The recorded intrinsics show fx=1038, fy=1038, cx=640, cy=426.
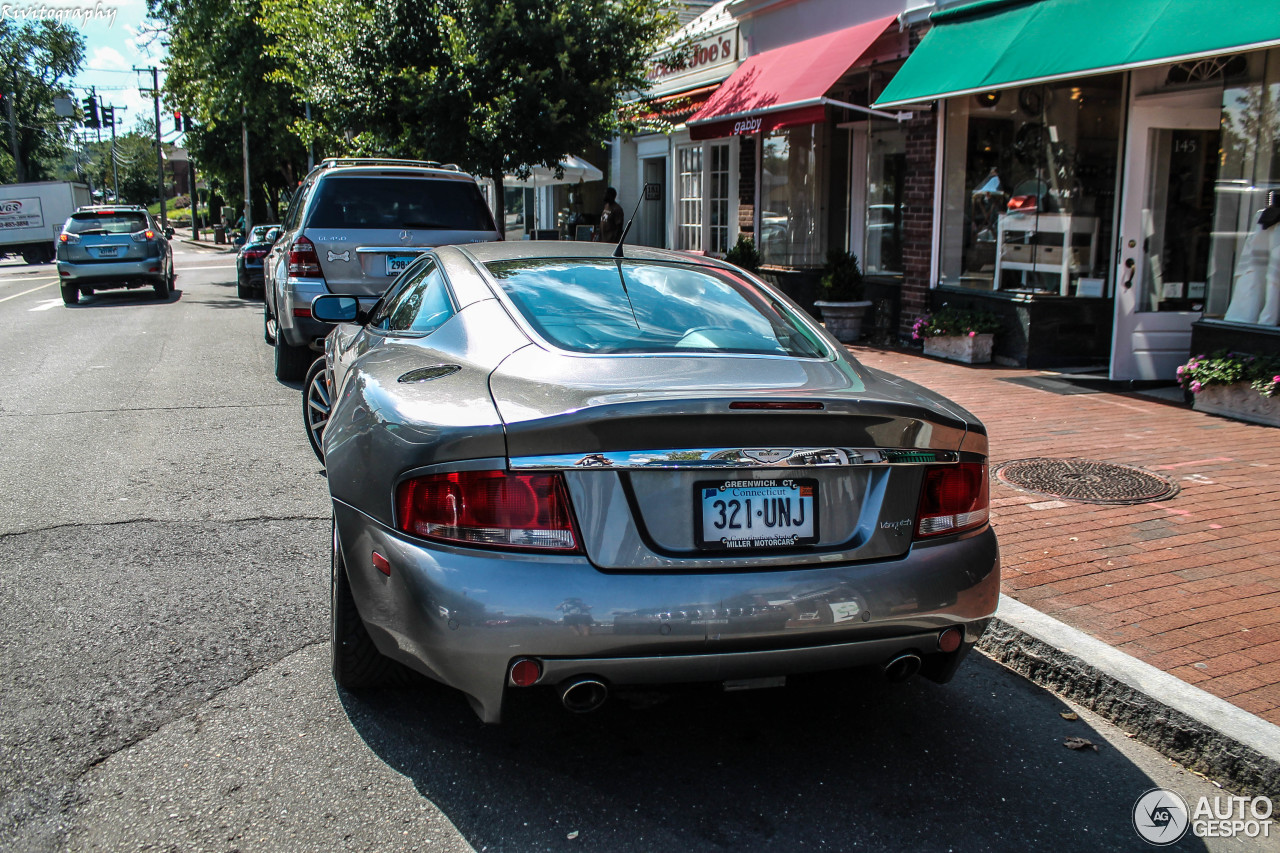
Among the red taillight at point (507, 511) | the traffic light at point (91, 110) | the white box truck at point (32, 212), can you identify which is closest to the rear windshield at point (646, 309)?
the red taillight at point (507, 511)

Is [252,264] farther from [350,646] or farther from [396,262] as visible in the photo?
[350,646]

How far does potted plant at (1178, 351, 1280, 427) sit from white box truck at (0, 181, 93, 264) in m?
41.2

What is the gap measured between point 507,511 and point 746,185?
560 inches

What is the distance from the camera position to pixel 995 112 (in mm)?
11078

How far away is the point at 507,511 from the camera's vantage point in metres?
2.74

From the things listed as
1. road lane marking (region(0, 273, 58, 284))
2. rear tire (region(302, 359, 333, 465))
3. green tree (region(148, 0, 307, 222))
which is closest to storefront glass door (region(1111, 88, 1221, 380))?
rear tire (region(302, 359, 333, 465))

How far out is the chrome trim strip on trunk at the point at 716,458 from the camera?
8.95 feet

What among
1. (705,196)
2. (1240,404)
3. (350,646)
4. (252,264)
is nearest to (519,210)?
(252,264)

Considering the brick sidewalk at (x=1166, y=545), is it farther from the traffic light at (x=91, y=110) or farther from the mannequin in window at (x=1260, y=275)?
the traffic light at (x=91, y=110)

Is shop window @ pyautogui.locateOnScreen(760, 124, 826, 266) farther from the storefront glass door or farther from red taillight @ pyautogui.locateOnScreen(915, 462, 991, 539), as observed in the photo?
red taillight @ pyautogui.locateOnScreen(915, 462, 991, 539)

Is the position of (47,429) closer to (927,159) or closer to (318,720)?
(318,720)

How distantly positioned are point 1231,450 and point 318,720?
618 centimetres

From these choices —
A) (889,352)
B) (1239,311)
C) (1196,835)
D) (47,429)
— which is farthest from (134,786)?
(889,352)

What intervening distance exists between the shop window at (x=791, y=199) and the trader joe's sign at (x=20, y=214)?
114 ft
